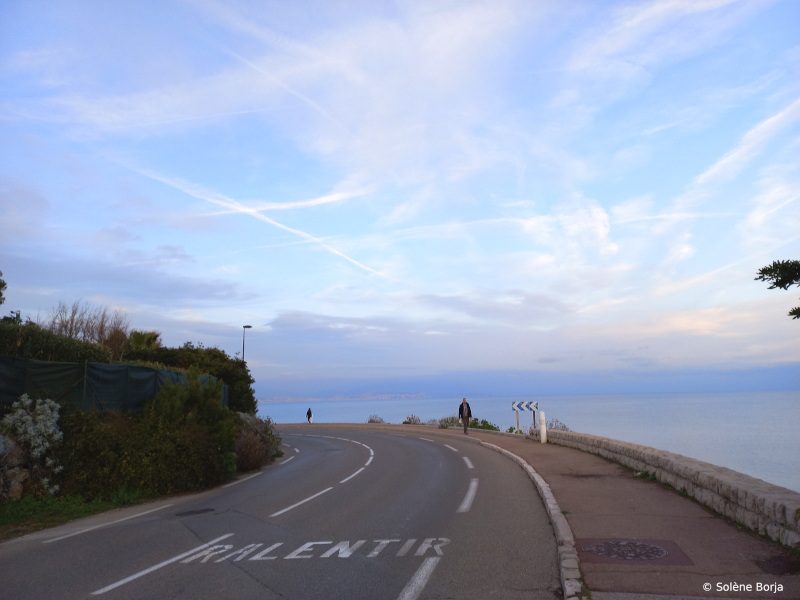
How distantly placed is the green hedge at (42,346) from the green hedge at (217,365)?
38.8 feet

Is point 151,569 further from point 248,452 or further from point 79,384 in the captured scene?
point 248,452

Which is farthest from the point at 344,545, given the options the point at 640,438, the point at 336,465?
the point at 640,438

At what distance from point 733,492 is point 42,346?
66.2 feet

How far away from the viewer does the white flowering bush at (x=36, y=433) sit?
12.5 meters

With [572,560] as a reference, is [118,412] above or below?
above

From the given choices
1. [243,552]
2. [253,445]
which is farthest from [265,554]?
[253,445]

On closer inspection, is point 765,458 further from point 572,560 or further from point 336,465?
point 572,560

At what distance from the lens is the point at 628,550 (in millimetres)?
6660

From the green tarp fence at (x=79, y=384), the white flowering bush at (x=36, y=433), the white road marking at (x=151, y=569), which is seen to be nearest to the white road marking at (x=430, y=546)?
the white road marking at (x=151, y=569)

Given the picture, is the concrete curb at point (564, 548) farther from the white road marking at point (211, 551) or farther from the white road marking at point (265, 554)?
the white road marking at point (211, 551)

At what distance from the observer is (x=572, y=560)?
6.18 m

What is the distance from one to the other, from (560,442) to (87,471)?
619 inches

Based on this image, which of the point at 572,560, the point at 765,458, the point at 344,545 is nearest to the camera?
the point at 572,560

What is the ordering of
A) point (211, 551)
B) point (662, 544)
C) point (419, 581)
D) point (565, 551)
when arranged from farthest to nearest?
point (211, 551) < point (662, 544) < point (565, 551) < point (419, 581)
